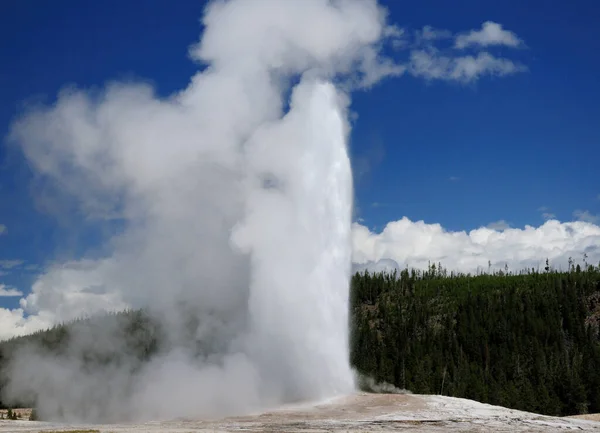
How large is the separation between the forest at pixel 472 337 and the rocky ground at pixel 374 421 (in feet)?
46.9

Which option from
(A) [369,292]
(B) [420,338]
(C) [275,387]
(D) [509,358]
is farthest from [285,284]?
(A) [369,292]

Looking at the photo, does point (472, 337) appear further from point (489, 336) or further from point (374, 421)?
point (374, 421)

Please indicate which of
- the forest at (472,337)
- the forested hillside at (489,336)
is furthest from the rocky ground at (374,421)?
the forested hillside at (489,336)

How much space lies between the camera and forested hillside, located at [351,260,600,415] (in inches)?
2640

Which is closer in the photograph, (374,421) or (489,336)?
(374,421)

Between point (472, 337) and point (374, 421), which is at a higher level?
point (472, 337)

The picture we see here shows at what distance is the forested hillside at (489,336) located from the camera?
67062mm

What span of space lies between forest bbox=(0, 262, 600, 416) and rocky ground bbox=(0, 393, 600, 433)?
1430cm

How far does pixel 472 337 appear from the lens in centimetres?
10288

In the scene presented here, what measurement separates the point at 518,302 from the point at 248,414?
9856 cm

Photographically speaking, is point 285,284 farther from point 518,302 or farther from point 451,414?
point 518,302

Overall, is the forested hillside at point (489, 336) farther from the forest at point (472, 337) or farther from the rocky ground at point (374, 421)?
the rocky ground at point (374, 421)

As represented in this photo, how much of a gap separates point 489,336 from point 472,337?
9.20ft

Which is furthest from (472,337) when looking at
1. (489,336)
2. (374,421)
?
(374,421)
